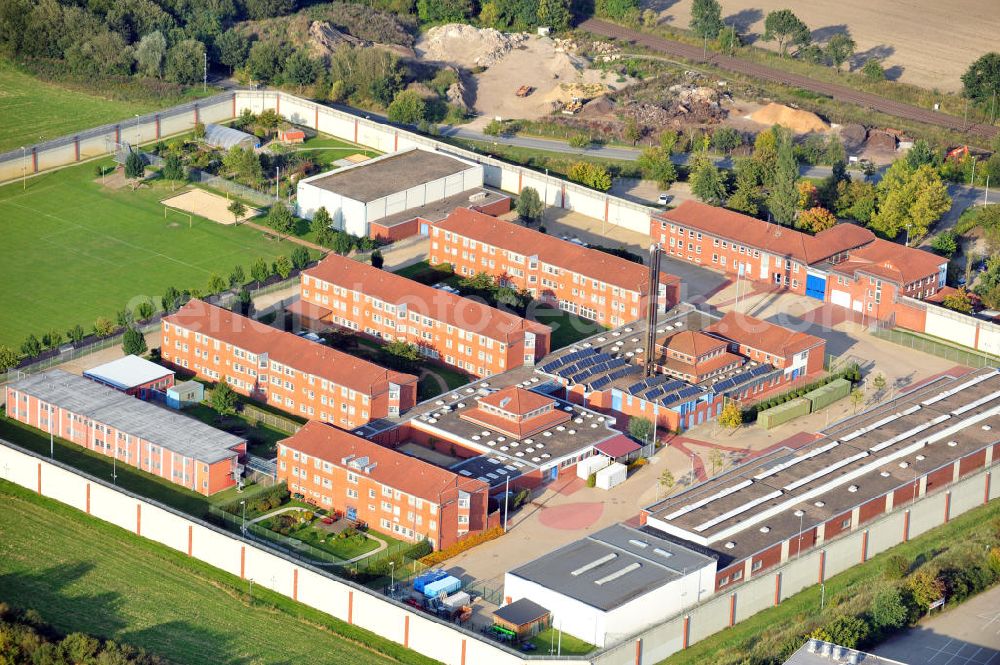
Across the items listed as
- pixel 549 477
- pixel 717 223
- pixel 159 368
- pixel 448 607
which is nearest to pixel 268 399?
pixel 159 368

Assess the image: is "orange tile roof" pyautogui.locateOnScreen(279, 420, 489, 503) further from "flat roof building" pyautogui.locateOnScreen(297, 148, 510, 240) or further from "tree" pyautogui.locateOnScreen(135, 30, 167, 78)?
"tree" pyautogui.locateOnScreen(135, 30, 167, 78)

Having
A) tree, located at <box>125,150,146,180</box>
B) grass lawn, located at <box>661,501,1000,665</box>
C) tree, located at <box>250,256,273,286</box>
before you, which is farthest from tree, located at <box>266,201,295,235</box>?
grass lawn, located at <box>661,501,1000,665</box>

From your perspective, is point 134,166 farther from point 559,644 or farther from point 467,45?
point 559,644

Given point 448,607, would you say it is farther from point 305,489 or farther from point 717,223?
point 717,223

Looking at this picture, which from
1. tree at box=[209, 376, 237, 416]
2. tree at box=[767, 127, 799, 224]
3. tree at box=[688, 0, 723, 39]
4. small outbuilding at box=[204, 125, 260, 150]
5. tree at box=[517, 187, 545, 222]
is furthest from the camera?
tree at box=[688, 0, 723, 39]

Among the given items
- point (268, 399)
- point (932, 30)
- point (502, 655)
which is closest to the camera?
point (502, 655)

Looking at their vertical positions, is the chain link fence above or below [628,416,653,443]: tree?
above

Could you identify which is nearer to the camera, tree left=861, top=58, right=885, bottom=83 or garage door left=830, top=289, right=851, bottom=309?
garage door left=830, top=289, right=851, bottom=309
